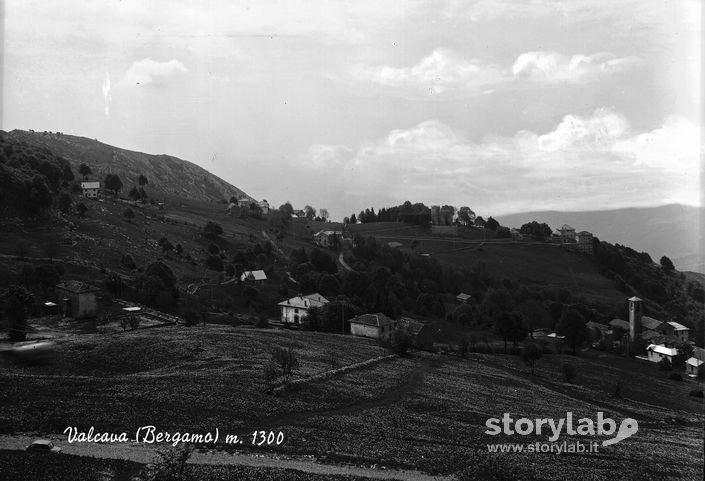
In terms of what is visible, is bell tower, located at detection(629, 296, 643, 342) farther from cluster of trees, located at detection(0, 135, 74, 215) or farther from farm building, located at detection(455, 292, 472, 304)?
cluster of trees, located at detection(0, 135, 74, 215)

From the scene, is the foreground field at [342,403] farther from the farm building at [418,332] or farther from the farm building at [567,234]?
the farm building at [567,234]

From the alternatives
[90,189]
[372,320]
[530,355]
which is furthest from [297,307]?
[90,189]

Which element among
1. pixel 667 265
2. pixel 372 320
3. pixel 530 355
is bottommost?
pixel 530 355

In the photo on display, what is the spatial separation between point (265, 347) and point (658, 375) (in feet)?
186

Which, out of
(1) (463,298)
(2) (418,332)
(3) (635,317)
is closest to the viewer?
(2) (418,332)

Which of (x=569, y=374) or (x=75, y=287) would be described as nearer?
(x=569, y=374)

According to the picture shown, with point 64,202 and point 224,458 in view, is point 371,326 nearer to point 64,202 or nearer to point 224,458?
point 224,458

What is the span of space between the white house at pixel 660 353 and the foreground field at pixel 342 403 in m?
21.5

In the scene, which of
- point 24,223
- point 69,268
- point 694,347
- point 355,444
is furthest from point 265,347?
point 694,347

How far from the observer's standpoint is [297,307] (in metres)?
92.0

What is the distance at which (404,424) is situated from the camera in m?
39.4

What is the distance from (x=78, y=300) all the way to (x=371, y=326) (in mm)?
40059

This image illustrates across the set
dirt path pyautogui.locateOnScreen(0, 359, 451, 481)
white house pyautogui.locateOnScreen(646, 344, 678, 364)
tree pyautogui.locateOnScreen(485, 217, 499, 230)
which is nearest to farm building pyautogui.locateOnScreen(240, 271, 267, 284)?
white house pyautogui.locateOnScreen(646, 344, 678, 364)

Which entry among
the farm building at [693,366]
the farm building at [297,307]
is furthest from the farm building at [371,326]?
the farm building at [693,366]
